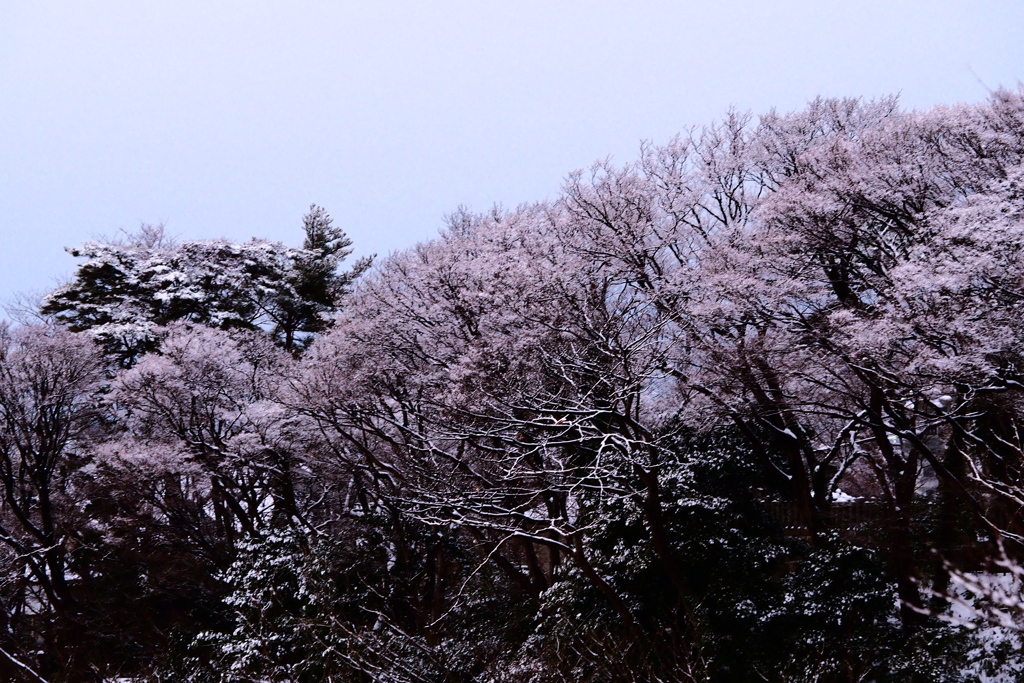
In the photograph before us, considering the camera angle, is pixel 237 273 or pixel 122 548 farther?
pixel 237 273

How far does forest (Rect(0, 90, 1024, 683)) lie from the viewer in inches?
430

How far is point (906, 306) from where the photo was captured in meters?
11.0

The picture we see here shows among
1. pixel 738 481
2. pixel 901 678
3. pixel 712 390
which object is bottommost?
pixel 901 678

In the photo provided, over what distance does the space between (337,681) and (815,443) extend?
9930mm

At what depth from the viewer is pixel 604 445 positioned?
10.4 m

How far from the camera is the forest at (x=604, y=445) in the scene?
10922 millimetres

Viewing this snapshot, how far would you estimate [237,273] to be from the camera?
971 inches

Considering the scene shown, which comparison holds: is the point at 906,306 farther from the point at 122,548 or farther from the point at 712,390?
the point at 122,548

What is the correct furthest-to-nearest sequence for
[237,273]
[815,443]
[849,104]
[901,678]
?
[237,273]
[849,104]
[815,443]
[901,678]

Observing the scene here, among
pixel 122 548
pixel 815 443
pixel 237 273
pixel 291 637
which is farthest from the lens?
pixel 237 273

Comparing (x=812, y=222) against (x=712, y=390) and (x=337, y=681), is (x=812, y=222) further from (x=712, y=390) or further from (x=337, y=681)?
(x=337, y=681)

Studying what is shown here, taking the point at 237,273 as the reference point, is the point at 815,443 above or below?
below

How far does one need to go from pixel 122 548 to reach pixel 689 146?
15.6 metres

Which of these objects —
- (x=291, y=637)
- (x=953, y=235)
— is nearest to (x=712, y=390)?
(x=953, y=235)
